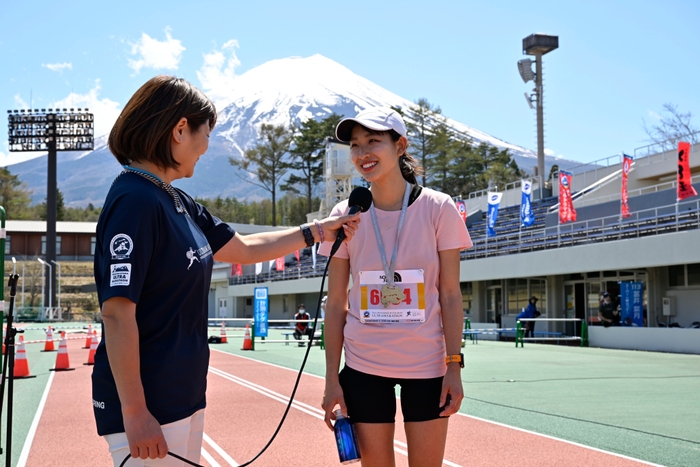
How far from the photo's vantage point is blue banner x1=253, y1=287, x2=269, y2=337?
1044 inches

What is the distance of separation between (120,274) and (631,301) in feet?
87.3

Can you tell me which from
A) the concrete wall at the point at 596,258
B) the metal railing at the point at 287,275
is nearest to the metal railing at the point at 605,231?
the concrete wall at the point at 596,258

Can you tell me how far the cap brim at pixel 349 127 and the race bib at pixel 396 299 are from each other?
690 mm

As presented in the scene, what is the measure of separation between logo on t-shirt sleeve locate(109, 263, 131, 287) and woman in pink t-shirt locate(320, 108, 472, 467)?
4.44ft

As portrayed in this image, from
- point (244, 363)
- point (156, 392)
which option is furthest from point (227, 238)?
point (244, 363)

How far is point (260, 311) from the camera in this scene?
26.8 metres

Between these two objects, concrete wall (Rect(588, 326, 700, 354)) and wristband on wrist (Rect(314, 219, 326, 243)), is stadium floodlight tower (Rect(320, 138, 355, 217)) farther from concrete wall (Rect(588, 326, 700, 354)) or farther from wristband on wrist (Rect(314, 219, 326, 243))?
wristband on wrist (Rect(314, 219, 326, 243))

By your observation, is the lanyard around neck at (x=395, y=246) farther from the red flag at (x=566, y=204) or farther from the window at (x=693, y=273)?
the red flag at (x=566, y=204)

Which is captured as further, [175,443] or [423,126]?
[423,126]

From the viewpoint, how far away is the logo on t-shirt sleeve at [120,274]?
2.46 metres

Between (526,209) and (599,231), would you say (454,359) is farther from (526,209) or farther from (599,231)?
(526,209)

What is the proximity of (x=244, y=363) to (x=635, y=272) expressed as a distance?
677 inches

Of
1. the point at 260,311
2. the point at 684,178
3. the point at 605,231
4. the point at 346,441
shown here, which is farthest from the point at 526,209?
the point at 346,441

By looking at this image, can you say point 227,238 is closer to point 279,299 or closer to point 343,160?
point 279,299
